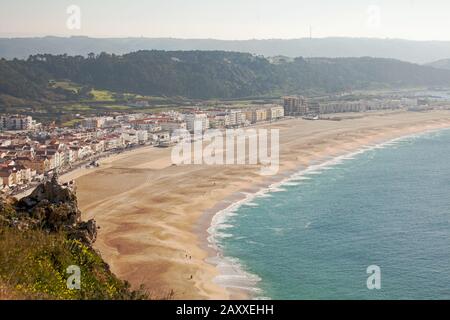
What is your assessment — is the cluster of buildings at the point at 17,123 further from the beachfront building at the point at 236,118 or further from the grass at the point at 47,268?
the grass at the point at 47,268

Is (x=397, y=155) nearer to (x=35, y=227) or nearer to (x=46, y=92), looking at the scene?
(x=35, y=227)

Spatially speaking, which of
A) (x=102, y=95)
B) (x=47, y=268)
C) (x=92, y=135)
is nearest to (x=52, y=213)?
(x=47, y=268)

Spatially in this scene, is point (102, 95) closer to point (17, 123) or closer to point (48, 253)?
point (17, 123)

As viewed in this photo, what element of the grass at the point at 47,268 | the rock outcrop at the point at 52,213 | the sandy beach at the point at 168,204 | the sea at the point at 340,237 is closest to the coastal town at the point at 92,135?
the sandy beach at the point at 168,204

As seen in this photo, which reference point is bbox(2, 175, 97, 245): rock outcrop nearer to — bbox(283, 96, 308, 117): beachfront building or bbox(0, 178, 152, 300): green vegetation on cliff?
bbox(0, 178, 152, 300): green vegetation on cliff
